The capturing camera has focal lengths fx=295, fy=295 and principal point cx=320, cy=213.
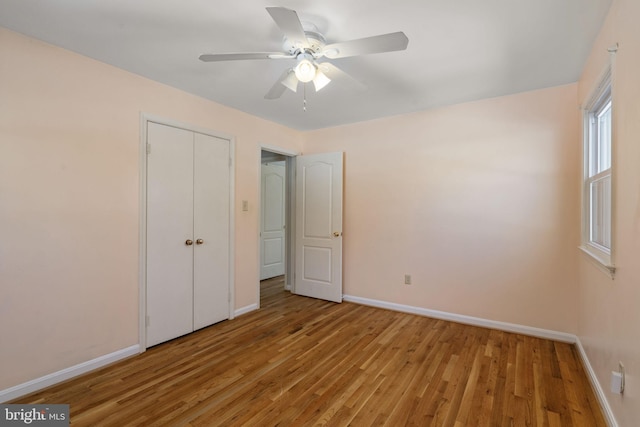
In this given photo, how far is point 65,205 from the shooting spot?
2.22 m

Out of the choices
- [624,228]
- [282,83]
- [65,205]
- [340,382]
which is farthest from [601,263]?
[65,205]

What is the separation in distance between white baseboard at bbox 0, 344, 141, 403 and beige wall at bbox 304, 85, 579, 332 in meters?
2.63

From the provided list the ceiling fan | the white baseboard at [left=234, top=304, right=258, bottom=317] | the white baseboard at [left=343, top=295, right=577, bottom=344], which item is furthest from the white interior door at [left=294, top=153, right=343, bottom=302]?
the ceiling fan

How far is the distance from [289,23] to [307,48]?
37cm

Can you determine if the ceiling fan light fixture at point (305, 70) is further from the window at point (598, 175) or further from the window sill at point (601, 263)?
the window sill at point (601, 263)

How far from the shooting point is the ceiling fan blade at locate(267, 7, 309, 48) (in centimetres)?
140

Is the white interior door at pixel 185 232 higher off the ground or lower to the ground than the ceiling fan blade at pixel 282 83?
lower

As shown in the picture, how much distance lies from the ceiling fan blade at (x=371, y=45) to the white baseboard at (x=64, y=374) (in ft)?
9.50

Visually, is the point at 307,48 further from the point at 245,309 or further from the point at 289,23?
the point at 245,309

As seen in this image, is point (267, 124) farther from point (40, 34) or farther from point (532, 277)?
point (532, 277)

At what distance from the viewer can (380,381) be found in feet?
7.25

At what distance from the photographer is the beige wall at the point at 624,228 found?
1393 mm

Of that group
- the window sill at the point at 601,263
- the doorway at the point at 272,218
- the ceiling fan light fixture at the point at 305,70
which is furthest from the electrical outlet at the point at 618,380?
the doorway at the point at 272,218

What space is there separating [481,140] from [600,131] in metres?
0.97
